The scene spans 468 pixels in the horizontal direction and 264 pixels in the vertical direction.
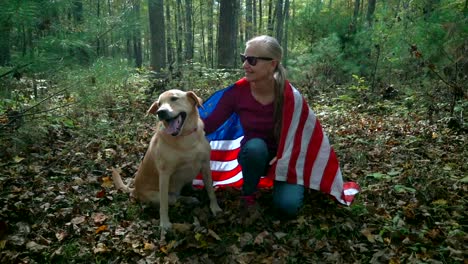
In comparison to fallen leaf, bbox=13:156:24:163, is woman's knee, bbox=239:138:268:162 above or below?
above

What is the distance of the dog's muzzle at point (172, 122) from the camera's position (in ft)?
12.1

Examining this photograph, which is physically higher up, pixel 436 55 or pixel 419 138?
pixel 436 55

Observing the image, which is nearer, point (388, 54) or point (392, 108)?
point (392, 108)

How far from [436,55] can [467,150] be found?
3036 mm

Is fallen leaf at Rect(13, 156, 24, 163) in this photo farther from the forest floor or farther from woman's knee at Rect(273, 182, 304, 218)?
woman's knee at Rect(273, 182, 304, 218)

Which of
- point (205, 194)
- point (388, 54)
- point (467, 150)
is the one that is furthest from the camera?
point (388, 54)

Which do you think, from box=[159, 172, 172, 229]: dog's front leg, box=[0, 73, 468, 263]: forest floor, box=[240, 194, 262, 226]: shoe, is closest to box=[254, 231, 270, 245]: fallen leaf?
box=[0, 73, 468, 263]: forest floor

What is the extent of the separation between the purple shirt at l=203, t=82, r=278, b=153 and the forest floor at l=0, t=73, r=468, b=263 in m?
0.77

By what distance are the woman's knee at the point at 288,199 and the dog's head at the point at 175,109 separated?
1270mm

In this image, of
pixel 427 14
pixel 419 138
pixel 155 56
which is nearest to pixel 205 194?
pixel 419 138

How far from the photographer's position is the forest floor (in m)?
3.43

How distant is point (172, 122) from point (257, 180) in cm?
119

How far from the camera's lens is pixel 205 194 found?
4707 mm

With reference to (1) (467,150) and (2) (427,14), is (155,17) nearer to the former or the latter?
(2) (427,14)
